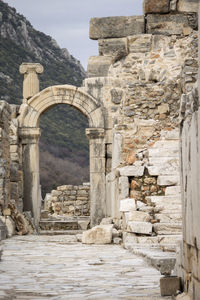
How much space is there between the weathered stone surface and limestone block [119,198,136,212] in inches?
201

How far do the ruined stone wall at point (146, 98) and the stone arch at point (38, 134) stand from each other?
0.23 m

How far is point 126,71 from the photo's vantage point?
13.6 m

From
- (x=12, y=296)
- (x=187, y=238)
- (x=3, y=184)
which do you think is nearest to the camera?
(x=187, y=238)

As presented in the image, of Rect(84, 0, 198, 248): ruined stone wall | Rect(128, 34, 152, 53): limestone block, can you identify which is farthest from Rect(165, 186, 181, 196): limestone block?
Rect(128, 34, 152, 53): limestone block

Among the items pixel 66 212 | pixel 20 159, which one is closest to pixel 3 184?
pixel 20 159

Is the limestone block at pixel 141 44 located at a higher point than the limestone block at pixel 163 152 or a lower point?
higher

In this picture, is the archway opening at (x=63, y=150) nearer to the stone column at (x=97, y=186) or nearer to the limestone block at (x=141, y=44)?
the stone column at (x=97, y=186)

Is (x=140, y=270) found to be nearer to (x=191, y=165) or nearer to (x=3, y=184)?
(x=191, y=165)

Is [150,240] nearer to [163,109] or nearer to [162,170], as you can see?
[162,170]

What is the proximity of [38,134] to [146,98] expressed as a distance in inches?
146

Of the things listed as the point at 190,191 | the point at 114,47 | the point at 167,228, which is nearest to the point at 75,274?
the point at 190,191

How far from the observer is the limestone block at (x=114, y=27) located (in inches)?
542

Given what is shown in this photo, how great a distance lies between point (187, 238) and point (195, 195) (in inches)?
18.9

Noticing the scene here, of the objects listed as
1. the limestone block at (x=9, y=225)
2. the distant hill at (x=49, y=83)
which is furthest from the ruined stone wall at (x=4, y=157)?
the distant hill at (x=49, y=83)
